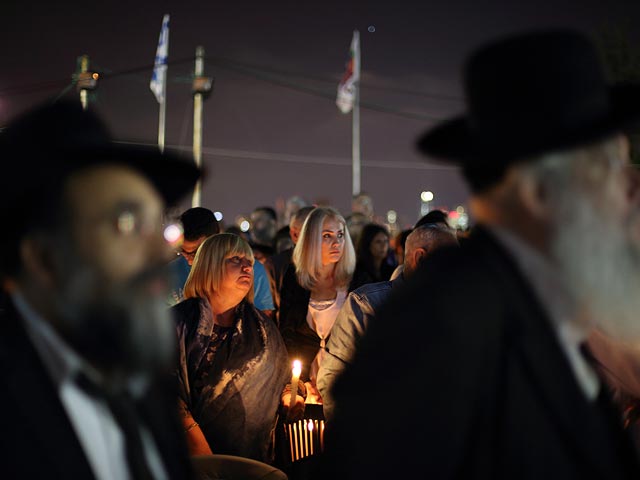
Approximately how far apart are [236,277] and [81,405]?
112 inches

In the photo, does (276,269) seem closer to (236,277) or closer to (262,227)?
(236,277)

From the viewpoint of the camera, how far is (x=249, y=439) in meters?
4.31

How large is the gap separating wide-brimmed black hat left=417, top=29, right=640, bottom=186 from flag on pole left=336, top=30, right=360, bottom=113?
24.4 meters

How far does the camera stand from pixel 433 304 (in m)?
1.56

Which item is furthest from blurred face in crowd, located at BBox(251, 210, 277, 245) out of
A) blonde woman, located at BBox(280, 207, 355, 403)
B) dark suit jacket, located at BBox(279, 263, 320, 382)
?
dark suit jacket, located at BBox(279, 263, 320, 382)

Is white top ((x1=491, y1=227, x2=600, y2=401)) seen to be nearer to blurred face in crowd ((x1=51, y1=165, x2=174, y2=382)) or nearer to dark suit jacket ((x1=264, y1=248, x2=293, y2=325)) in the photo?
blurred face in crowd ((x1=51, y1=165, x2=174, y2=382))

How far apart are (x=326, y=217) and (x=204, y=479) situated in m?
2.99

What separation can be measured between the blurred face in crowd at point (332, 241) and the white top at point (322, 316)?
0.32 m

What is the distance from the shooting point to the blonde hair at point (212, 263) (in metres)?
4.37

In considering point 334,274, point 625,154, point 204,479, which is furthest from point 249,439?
point 625,154

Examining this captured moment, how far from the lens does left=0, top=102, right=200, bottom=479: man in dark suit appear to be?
140 centimetres

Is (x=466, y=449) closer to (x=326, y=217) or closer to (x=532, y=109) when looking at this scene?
(x=532, y=109)

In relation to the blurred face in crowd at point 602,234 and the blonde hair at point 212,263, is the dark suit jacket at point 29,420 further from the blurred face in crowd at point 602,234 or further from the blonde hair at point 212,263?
the blonde hair at point 212,263

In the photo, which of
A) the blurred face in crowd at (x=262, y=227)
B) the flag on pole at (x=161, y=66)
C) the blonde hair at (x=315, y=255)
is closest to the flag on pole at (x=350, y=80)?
the flag on pole at (x=161, y=66)
